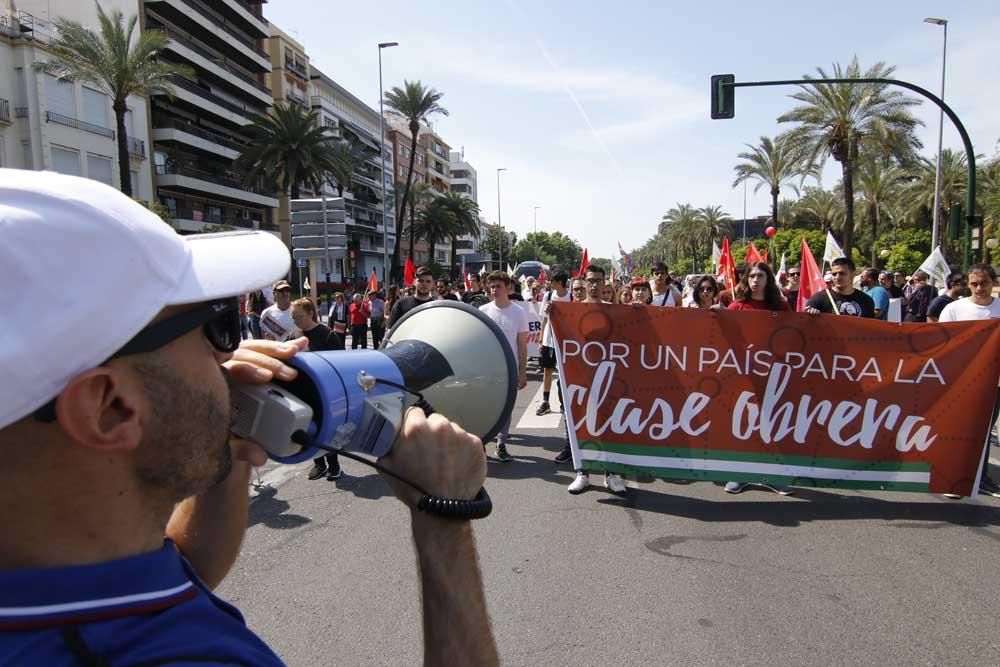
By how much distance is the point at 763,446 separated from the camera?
5086 mm

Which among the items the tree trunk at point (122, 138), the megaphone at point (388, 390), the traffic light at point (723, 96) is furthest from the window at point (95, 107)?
the megaphone at point (388, 390)

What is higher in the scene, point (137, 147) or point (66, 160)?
point (137, 147)

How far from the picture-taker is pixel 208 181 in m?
45.8

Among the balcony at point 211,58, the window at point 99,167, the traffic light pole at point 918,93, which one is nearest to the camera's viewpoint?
the traffic light pole at point 918,93

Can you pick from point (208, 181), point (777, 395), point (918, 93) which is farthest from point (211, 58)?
point (777, 395)

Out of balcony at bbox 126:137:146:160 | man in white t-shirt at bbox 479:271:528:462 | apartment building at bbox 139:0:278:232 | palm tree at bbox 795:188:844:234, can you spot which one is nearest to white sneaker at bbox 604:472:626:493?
man in white t-shirt at bbox 479:271:528:462

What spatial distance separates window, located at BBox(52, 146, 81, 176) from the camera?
3183cm

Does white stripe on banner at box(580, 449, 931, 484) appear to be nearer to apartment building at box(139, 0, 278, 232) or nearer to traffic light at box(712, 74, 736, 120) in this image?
traffic light at box(712, 74, 736, 120)

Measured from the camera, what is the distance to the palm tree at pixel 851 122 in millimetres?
24172

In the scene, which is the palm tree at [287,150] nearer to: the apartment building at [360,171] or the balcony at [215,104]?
the balcony at [215,104]

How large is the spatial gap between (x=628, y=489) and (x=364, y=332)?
1175cm

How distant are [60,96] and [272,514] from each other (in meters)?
36.0

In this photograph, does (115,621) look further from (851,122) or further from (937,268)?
(851,122)

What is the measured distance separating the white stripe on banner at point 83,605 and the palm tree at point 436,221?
60.5 meters
